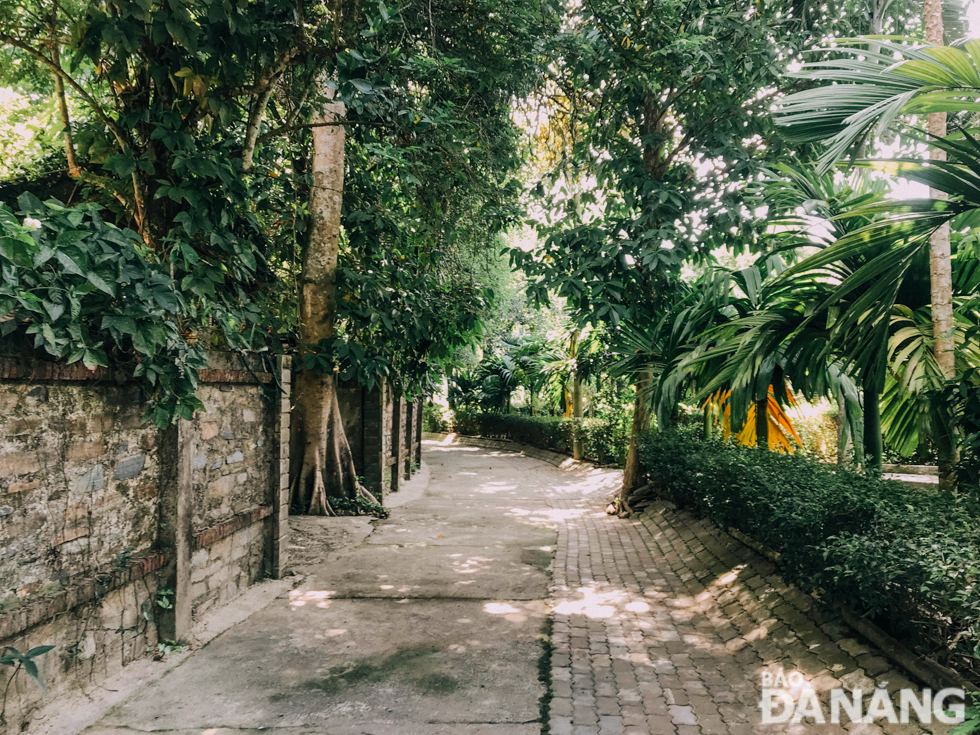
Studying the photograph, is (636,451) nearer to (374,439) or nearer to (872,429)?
(374,439)

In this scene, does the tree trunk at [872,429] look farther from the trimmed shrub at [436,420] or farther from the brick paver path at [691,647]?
the trimmed shrub at [436,420]

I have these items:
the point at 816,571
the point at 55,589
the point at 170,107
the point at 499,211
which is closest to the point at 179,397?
the point at 55,589

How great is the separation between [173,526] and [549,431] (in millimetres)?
17024

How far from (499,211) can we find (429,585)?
538cm

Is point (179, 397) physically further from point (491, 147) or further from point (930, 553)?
point (491, 147)

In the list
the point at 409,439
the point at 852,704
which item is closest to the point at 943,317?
the point at 852,704

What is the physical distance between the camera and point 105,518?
396cm

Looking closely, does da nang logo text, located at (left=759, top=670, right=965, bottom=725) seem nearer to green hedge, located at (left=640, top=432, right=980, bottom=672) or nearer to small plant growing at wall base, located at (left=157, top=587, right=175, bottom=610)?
green hedge, located at (left=640, top=432, right=980, bottom=672)

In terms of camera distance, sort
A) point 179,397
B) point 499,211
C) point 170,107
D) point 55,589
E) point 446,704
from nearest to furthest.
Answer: point 55,589
point 446,704
point 179,397
point 170,107
point 499,211

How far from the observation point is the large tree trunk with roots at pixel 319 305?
898 centimetres


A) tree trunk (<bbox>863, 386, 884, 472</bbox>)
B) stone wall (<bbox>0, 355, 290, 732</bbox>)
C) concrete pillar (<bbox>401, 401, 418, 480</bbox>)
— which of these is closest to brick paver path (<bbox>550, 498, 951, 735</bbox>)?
tree trunk (<bbox>863, 386, 884, 472</bbox>)

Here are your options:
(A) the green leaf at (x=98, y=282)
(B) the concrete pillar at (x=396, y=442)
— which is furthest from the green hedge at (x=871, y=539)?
(B) the concrete pillar at (x=396, y=442)

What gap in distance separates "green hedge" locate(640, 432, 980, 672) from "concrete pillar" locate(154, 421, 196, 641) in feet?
14.0

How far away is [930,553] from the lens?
10.3 ft
